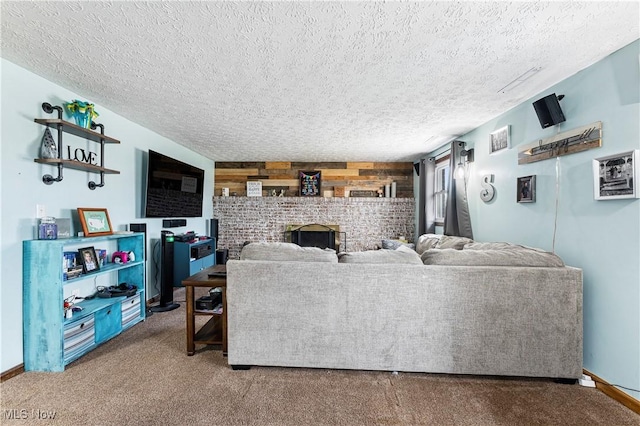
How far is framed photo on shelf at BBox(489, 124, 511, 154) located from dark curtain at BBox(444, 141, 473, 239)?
541mm

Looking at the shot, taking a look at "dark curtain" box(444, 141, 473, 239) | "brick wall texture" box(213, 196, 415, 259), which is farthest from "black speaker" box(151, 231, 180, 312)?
"dark curtain" box(444, 141, 473, 239)

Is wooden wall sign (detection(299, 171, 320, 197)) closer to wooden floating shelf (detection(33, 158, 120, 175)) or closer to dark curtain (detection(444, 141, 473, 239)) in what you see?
dark curtain (detection(444, 141, 473, 239))

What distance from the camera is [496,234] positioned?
3.05 metres

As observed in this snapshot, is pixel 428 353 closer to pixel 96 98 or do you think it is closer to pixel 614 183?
pixel 614 183

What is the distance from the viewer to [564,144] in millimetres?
2162

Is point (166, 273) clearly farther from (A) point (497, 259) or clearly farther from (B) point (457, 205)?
(B) point (457, 205)

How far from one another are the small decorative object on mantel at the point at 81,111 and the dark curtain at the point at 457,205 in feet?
13.4

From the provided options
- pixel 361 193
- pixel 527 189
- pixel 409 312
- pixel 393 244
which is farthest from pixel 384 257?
pixel 361 193

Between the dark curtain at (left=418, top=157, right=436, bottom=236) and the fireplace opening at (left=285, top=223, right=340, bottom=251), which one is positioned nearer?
the dark curtain at (left=418, top=157, right=436, bottom=236)

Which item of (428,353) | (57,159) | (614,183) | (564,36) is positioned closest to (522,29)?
(564,36)

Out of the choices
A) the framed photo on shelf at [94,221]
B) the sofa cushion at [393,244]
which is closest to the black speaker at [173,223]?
the framed photo on shelf at [94,221]

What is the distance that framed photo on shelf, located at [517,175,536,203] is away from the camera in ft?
8.18

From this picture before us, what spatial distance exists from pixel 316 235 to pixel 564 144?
434 centimetres

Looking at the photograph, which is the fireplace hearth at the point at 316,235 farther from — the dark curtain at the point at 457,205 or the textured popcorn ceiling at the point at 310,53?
the textured popcorn ceiling at the point at 310,53
